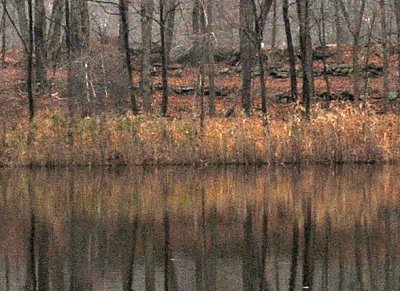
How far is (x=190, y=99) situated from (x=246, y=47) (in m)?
6.24

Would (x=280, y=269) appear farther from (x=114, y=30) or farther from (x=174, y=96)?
(x=114, y=30)

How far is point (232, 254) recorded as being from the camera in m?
11.2

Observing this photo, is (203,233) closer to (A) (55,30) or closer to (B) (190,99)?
(B) (190,99)

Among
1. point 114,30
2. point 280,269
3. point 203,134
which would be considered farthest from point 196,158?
point 114,30

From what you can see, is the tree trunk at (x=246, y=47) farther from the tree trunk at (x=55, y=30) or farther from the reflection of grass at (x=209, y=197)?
the tree trunk at (x=55, y=30)

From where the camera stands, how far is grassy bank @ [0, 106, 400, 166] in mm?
25547

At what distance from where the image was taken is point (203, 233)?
12977 millimetres

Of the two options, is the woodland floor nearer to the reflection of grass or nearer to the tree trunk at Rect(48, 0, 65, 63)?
the tree trunk at Rect(48, 0, 65, 63)

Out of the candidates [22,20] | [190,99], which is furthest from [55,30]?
[190,99]

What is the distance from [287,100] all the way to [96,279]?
32.5m

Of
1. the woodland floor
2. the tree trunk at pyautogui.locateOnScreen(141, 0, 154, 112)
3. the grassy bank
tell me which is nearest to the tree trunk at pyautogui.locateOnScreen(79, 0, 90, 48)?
the tree trunk at pyautogui.locateOnScreen(141, 0, 154, 112)

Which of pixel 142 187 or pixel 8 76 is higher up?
pixel 8 76

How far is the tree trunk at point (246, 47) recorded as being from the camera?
32031 mm

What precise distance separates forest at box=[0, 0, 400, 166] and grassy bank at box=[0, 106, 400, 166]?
1.3 inches
